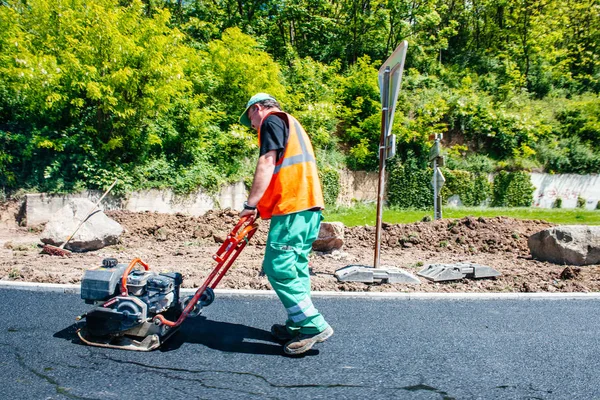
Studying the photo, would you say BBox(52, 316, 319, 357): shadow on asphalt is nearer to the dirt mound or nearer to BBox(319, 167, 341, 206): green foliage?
the dirt mound

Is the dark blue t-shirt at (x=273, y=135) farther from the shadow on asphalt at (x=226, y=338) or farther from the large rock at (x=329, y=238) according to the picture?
the large rock at (x=329, y=238)

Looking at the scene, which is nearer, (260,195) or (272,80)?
(260,195)

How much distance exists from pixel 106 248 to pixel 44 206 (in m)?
3.53

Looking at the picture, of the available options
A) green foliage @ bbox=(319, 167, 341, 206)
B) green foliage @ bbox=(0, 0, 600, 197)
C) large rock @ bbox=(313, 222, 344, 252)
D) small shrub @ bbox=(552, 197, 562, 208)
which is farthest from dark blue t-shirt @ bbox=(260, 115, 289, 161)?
small shrub @ bbox=(552, 197, 562, 208)

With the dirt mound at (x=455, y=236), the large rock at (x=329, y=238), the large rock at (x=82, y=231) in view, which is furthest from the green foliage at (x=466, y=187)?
the large rock at (x=82, y=231)

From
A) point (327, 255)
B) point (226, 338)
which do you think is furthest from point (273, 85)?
point (226, 338)

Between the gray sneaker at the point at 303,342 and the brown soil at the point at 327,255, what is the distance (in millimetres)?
→ 1840

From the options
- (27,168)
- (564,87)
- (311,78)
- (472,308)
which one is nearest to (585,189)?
(564,87)

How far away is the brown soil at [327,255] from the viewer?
5.50 m

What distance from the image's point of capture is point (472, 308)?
15.3 ft

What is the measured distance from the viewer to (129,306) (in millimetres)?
3242

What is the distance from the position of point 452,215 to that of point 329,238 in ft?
27.9

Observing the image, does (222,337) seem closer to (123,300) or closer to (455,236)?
(123,300)

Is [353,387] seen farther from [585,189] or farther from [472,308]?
[585,189]
